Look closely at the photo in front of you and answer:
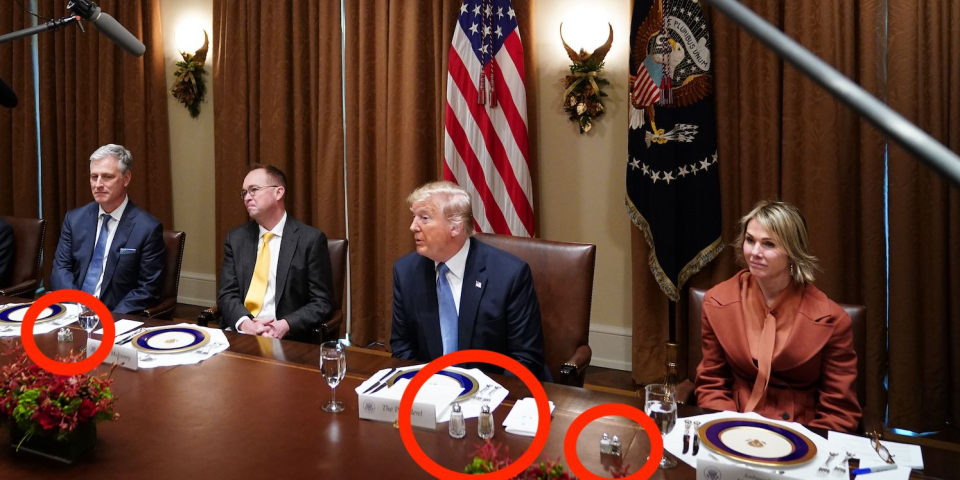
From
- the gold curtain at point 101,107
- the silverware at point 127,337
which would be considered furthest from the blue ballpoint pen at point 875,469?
the gold curtain at point 101,107

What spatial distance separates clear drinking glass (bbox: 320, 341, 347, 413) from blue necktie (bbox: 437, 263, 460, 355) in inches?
30.3

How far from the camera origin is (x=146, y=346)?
2238mm

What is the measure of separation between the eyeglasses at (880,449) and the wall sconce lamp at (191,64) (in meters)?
5.07

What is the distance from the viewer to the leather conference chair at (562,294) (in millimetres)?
2637

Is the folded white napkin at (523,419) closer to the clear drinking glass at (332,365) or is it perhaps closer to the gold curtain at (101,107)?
the clear drinking glass at (332,365)

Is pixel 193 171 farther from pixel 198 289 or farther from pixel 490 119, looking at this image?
pixel 490 119

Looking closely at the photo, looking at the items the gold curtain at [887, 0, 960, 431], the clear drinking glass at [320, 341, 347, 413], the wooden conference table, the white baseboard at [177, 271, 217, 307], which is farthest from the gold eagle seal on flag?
the white baseboard at [177, 271, 217, 307]

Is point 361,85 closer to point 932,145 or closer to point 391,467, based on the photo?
point 391,467

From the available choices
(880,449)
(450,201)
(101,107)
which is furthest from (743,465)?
(101,107)

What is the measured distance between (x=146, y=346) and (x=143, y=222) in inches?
57.9

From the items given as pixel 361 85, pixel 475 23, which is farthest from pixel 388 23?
pixel 475 23

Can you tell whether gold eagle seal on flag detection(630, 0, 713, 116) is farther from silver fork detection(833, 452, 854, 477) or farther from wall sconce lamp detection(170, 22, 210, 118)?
wall sconce lamp detection(170, 22, 210, 118)

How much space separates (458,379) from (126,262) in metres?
2.20

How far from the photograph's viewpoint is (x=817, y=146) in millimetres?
3564
